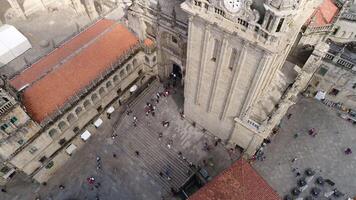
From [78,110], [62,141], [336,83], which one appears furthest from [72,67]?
[336,83]

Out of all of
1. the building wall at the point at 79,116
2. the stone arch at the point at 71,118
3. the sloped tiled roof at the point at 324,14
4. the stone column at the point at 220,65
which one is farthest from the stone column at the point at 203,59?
the sloped tiled roof at the point at 324,14

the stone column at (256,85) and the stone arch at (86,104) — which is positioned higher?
the stone column at (256,85)

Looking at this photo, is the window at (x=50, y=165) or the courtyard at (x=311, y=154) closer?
the window at (x=50, y=165)

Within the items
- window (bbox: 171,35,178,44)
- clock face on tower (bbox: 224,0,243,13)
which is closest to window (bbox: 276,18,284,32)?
clock face on tower (bbox: 224,0,243,13)

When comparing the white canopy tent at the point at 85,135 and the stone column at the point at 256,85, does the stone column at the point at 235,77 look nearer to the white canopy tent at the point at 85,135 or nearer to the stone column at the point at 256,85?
the stone column at the point at 256,85

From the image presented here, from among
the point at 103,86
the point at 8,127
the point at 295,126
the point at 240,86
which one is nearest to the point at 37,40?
the point at 103,86
